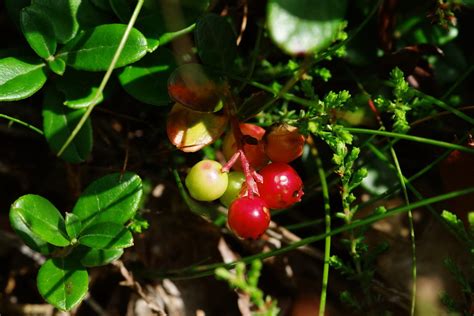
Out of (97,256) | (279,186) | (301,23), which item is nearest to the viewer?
(301,23)

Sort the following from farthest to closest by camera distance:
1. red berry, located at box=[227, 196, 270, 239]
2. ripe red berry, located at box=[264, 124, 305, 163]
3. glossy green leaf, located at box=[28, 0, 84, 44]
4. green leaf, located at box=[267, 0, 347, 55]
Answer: glossy green leaf, located at box=[28, 0, 84, 44] → ripe red berry, located at box=[264, 124, 305, 163] → red berry, located at box=[227, 196, 270, 239] → green leaf, located at box=[267, 0, 347, 55]

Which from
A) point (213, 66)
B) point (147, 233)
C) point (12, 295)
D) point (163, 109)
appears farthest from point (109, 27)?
point (12, 295)

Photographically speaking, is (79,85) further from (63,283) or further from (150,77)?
(63,283)

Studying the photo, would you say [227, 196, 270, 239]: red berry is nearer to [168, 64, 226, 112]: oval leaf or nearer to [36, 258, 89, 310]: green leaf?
[168, 64, 226, 112]: oval leaf

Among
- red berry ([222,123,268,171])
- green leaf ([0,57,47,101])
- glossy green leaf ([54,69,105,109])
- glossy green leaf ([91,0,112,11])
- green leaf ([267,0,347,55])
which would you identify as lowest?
red berry ([222,123,268,171])

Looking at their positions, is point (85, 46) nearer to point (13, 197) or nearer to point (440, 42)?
point (13, 197)

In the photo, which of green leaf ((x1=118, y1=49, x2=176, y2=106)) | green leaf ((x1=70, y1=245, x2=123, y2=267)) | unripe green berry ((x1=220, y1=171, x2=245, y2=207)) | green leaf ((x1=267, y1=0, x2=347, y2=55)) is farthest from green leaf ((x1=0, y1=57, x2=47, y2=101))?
green leaf ((x1=267, y1=0, x2=347, y2=55))

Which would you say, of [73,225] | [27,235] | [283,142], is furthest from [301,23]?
[27,235]
